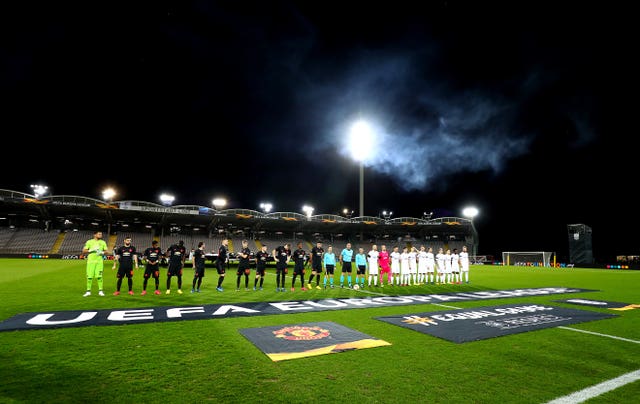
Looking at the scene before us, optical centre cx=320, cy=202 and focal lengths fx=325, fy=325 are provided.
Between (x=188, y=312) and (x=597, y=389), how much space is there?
799 centimetres

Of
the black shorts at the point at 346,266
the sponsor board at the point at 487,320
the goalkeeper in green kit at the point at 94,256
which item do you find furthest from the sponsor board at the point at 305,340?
the black shorts at the point at 346,266

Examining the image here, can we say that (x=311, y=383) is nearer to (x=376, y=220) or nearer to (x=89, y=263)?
(x=89, y=263)

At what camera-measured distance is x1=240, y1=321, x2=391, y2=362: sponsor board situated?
5172mm

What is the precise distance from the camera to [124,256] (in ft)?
36.1

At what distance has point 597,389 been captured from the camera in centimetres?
396

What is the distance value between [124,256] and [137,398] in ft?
28.9

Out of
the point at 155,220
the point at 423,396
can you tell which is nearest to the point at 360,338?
the point at 423,396

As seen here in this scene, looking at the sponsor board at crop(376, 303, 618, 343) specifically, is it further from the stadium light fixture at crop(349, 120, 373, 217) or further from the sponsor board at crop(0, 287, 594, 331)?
the stadium light fixture at crop(349, 120, 373, 217)

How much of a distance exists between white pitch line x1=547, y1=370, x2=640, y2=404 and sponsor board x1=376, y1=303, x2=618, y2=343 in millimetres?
2028

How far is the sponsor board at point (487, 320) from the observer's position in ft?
21.4

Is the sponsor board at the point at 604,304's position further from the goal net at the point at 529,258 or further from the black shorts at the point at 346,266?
the goal net at the point at 529,258

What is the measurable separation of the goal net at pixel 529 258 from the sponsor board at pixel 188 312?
40.2m

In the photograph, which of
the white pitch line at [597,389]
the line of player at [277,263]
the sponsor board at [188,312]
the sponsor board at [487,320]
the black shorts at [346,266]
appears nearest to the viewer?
the white pitch line at [597,389]

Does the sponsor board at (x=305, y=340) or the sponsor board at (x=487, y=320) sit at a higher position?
the sponsor board at (x=305, y=340)
